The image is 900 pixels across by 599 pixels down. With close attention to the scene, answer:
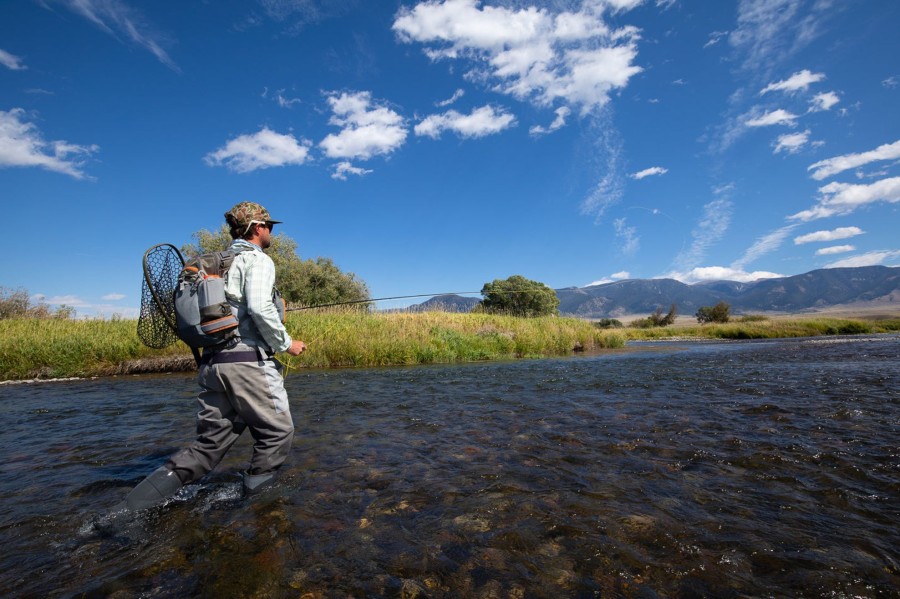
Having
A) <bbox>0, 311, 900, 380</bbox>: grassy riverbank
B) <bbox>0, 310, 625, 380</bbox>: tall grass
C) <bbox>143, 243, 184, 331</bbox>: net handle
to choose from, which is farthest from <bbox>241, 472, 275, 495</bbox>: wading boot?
<bbox>0, 311, 900, 380</bbox>: grassy riverbank

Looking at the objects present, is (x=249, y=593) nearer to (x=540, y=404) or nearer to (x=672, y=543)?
(x=672, y=543)

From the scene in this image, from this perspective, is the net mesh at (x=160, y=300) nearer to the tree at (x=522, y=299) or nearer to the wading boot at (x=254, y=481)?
the wading boot at (x=254, y=481)

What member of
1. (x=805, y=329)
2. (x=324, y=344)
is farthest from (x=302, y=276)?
(x=805, y=329)

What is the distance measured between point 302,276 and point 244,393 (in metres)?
41.2

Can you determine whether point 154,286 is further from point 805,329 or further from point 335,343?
point 805,329

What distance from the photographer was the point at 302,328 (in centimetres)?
1652

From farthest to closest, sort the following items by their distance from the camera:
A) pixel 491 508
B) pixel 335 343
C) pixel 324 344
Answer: pixel 335 343
pixel 324 344
pixel 491 508

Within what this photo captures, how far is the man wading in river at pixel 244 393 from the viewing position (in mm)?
3438

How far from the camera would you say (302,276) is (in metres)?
42.2

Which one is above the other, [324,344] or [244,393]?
[324,344]

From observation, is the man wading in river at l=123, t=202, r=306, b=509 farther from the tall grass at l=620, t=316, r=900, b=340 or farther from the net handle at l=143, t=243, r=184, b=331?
the tall grass at l=620, t=316, r=900, b=340

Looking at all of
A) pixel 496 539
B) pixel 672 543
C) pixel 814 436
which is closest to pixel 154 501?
pixel 496 539

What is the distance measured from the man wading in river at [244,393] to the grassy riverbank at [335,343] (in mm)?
10029

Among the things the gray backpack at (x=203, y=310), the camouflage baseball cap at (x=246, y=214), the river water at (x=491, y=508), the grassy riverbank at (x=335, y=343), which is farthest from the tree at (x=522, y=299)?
the gray backpack at (x=203, y=310)
